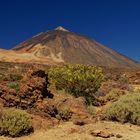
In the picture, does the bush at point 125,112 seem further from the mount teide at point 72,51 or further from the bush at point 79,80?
the mount teide at point 72,51

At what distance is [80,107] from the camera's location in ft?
43.9

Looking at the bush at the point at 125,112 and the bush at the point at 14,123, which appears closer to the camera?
the bush at the point at 14,123

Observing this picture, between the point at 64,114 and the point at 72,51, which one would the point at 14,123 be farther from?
the point at 72,51

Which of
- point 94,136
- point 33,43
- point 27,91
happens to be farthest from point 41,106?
point 33,43

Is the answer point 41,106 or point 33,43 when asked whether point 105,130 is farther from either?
point 33,43

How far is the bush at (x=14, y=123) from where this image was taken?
421 inches

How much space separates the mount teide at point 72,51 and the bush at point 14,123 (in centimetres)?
13271

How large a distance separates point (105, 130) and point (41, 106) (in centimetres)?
299

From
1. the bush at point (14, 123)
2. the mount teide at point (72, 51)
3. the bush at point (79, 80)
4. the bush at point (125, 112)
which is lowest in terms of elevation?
the bush at point (14, 123)

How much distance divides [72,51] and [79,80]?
490 ft

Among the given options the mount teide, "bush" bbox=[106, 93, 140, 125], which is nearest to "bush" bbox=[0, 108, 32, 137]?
"bush" bbox=[106, 93, 140, 125]

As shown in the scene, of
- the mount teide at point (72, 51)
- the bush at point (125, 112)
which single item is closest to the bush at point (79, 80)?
the bush at point (125, 112)

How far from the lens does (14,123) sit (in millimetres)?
10758

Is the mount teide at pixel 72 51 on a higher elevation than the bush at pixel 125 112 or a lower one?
higher
